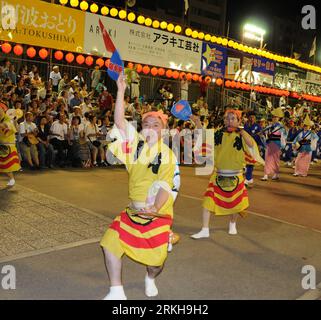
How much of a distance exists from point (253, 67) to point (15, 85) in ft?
44.9

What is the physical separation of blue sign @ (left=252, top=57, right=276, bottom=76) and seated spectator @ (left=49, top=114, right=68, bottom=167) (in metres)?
13.7

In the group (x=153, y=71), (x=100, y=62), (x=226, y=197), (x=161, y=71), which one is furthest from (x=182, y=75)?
(x=226, y=197)

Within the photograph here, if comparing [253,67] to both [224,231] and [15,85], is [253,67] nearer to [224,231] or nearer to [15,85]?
[15,85]

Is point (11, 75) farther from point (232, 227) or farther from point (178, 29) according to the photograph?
point (232, 227)

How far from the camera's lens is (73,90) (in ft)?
45.7

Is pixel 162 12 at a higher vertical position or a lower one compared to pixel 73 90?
higher

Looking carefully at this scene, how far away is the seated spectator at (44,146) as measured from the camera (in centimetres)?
1106

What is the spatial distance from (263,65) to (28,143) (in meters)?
16.2

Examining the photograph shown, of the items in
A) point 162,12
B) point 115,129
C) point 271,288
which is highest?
point 162,12

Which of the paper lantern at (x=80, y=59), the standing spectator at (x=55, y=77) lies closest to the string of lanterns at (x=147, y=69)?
the paper lantern at (x=80, y=59)

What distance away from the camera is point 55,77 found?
14.2 metres

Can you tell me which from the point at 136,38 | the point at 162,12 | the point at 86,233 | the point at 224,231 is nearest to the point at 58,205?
the point at 86,233

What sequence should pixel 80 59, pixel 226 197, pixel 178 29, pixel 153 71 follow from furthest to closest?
pixel 178 29 → pixel 153 71 → pixel 80 59 → pixel 226 197

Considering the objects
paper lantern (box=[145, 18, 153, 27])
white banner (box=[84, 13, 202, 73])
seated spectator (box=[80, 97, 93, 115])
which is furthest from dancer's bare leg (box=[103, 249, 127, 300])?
paper lantern (box=[145, 18, 153, 27])
